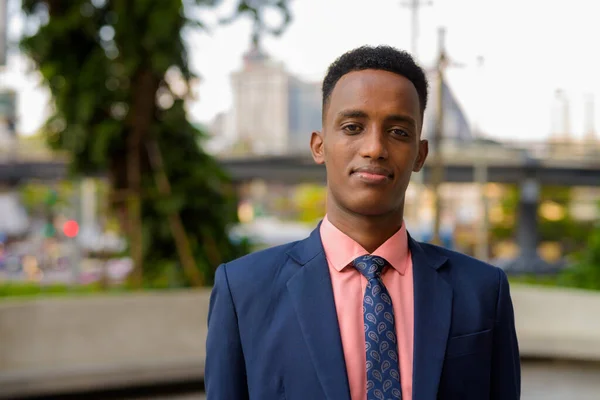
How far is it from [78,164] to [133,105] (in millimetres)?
1024

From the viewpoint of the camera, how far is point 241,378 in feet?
5.19

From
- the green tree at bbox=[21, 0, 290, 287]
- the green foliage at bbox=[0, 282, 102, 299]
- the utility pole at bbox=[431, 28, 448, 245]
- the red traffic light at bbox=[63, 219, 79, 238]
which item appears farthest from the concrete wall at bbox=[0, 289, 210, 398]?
the red traffic light at bbox=[63, 219, 79, 238]

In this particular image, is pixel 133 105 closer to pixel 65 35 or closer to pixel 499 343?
pixel 65 35

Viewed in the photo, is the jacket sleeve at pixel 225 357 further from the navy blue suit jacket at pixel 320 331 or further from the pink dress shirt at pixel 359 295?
the pink dress shirt at pixel 359 295

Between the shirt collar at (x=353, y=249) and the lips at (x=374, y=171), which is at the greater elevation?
the lips at (x=374, y=171)

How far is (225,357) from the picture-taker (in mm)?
1571

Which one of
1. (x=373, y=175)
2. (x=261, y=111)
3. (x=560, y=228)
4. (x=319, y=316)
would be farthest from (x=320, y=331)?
(x=560, y=228)

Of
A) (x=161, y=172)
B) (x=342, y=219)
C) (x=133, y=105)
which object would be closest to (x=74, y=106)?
(x=133, y=105)

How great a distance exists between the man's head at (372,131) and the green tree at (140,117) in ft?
24.0

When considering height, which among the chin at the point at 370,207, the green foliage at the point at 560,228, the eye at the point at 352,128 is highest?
the eye at the point at 352,128

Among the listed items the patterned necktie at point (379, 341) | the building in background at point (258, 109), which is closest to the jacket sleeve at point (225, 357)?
the patterned necktie at point (379, 341)

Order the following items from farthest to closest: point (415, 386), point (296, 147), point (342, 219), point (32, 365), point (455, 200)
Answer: point (455, 200) < point (296, 147) < point (32, 365) < point (342, 219) < point (415, 386)

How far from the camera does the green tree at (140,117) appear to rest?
8.81 meters

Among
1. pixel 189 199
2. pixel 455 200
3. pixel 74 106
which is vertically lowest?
pixel 455 200
